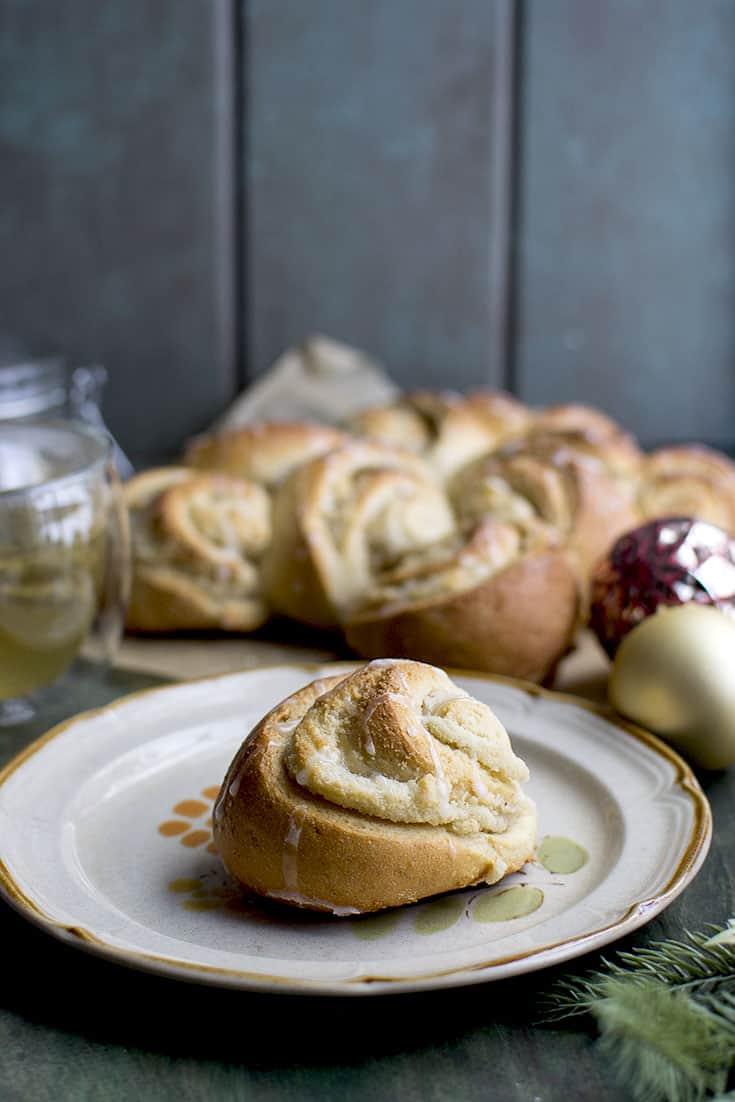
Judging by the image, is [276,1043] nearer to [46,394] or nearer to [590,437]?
[590,437]

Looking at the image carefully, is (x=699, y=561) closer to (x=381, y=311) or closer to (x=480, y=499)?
(x=480, y=499)

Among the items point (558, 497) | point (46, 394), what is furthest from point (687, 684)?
point (46, 394)

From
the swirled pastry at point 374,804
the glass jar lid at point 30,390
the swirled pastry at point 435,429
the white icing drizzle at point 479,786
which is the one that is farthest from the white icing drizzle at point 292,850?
the glass jar lid at point 30,390

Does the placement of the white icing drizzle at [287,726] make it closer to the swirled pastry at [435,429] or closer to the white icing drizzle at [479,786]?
the white icing drizzle at [479,786]

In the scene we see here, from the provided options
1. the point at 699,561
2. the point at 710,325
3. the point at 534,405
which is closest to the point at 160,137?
the point at 534,405

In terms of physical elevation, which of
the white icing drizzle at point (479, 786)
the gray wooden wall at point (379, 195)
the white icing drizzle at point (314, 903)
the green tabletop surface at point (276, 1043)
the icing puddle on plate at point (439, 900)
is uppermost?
the gray wooden wall at point (379, 195)

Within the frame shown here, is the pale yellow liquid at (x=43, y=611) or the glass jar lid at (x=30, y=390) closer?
the pale yellow liquid at (x=43, y=611)
